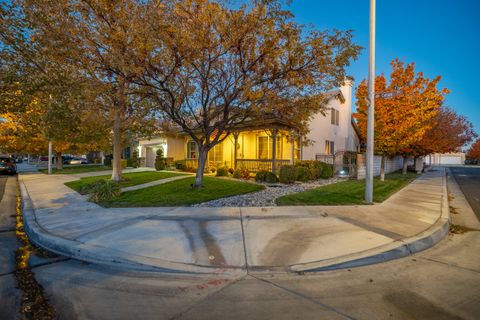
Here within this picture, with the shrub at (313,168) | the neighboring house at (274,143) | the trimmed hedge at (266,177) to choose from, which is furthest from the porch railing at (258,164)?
the trimmed hedge at (266,177)

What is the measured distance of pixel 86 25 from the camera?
7953 mm

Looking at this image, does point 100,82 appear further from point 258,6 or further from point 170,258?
point 170,258

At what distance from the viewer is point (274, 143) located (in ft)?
46.8

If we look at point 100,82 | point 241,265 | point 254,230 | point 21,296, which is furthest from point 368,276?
point 100,82

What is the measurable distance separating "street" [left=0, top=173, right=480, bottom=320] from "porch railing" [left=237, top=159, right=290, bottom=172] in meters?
11.3

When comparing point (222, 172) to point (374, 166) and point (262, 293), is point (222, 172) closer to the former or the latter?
point (374, 166)

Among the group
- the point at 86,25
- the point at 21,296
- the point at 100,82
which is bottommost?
the point at 21,296

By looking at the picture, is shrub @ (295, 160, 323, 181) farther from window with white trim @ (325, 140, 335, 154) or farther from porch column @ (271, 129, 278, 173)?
window with white trim @ (325, 140, 335, 154)

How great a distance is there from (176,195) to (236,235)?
4.74 metres

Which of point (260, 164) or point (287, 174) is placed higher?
point (260, 164)

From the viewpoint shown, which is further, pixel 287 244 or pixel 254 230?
pixel 254 230

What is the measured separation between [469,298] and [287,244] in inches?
101

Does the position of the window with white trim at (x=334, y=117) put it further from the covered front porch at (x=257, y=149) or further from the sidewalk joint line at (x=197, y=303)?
the sidewalk joint line at (x=197, y=303)

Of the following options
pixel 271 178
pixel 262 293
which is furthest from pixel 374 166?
pixel 262 293
